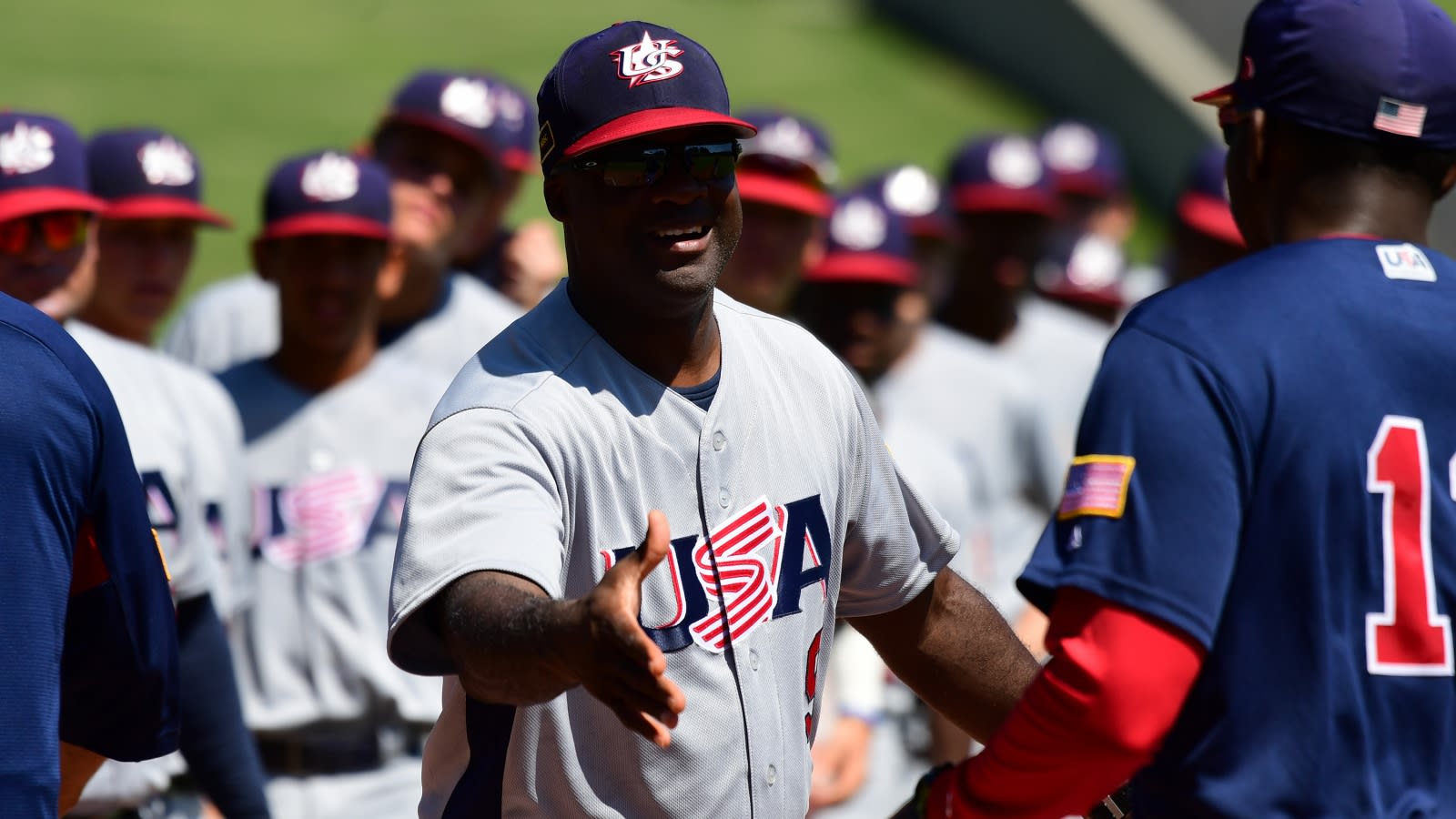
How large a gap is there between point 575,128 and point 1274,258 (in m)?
1.10

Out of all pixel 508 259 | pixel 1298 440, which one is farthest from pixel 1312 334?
pixel 508 259

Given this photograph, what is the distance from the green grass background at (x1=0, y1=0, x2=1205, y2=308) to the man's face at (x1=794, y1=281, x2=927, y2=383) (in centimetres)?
845

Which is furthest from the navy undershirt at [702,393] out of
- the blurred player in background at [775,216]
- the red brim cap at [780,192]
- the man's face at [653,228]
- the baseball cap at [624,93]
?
the red brim cap at [780,192]

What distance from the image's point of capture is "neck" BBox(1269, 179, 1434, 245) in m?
2.86

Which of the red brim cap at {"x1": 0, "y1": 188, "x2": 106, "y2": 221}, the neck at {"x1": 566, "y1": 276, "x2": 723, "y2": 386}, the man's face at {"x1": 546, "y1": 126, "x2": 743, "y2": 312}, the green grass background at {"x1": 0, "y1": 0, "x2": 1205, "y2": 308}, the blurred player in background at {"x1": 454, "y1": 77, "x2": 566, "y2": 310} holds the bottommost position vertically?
the green grass background at {"x1": 0, "y1": 0, "x2": 1205, "y2": 308}

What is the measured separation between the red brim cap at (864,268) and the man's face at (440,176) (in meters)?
1.21

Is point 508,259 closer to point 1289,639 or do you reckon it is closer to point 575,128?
point 575,128

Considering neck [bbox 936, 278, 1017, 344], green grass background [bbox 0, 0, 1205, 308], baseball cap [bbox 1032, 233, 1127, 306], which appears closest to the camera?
neck [bbox 936, 278, 1017, 344]

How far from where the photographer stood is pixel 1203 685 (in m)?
2.78

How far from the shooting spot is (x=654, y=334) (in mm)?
3162

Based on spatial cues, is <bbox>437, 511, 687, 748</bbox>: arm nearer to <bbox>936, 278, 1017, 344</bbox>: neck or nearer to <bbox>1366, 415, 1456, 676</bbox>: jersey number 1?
<bbox>1366, 415, 1456, 676</bbox>: jersey number 1

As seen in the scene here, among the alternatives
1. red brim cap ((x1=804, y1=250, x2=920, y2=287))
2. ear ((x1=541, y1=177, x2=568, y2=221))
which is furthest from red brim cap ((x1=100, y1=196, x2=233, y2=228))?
ear ((x1=541, y1=177, x2=568, y2=221))

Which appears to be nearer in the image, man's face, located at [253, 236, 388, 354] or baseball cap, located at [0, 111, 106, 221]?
baseball cap, located at [0, 111, 106, 221]

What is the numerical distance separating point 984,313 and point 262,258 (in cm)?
319
